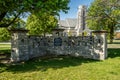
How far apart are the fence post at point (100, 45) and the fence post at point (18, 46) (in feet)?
20.6

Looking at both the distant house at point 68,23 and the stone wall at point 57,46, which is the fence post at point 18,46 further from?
the distant house at point 68,23

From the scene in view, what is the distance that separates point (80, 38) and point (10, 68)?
777 cm

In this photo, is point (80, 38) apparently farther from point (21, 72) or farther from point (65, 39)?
point (21, 72)

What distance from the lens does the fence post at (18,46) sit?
15680 millimetres

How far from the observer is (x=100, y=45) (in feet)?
55.3

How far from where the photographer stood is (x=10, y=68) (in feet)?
42.9

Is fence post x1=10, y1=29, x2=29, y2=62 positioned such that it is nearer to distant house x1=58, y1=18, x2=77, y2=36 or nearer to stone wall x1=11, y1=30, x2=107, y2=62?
stone wall x1=11, y1=30, x2=107, y2=62

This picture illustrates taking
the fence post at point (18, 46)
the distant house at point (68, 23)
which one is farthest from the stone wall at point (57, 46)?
the distant house at point (68, 23)

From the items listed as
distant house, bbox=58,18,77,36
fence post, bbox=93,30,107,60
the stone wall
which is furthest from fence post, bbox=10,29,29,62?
distant house, bbox=58,18,77,36

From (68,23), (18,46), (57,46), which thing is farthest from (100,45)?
(68,23)

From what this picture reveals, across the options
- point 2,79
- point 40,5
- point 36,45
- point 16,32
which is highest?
point 40,5

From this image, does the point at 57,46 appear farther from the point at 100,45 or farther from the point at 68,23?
the point at 68,23

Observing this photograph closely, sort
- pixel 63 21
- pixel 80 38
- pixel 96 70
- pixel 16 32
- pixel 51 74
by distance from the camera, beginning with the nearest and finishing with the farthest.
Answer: pixel 51 74 → pixel 96 70 → pixel 16 32 → pixel 80 38 → pixel 63 21

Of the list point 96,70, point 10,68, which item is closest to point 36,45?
point 10,68
